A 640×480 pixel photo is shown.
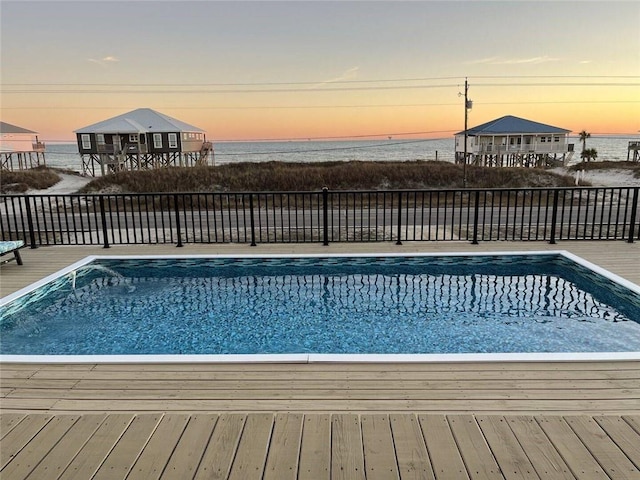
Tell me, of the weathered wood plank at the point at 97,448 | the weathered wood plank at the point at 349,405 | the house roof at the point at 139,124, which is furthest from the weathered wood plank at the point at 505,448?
the house roof at the point at 139,124

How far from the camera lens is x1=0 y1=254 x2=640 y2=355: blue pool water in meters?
4.74

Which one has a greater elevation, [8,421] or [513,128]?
[513,128]

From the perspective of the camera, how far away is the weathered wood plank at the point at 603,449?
2113 millimetres

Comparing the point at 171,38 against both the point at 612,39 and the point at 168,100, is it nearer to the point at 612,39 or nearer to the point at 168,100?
the point at 612,39

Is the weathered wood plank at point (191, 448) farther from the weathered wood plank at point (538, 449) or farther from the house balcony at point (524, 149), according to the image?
the house balcony at point (524, 149)

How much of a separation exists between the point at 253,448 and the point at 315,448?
35 centimetres

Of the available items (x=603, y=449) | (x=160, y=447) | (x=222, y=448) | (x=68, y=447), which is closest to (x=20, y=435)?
(x=68, y=447)

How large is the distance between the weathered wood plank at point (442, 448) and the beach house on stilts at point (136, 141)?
130ft

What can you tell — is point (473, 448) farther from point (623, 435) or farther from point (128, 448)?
point (128, 448)

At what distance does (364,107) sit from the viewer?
37438 mm

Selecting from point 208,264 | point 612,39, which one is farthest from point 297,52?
point 208,264

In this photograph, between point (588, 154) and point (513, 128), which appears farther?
point (588, 154)

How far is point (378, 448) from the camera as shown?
2.31 metres

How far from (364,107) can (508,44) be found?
60.5 ft
